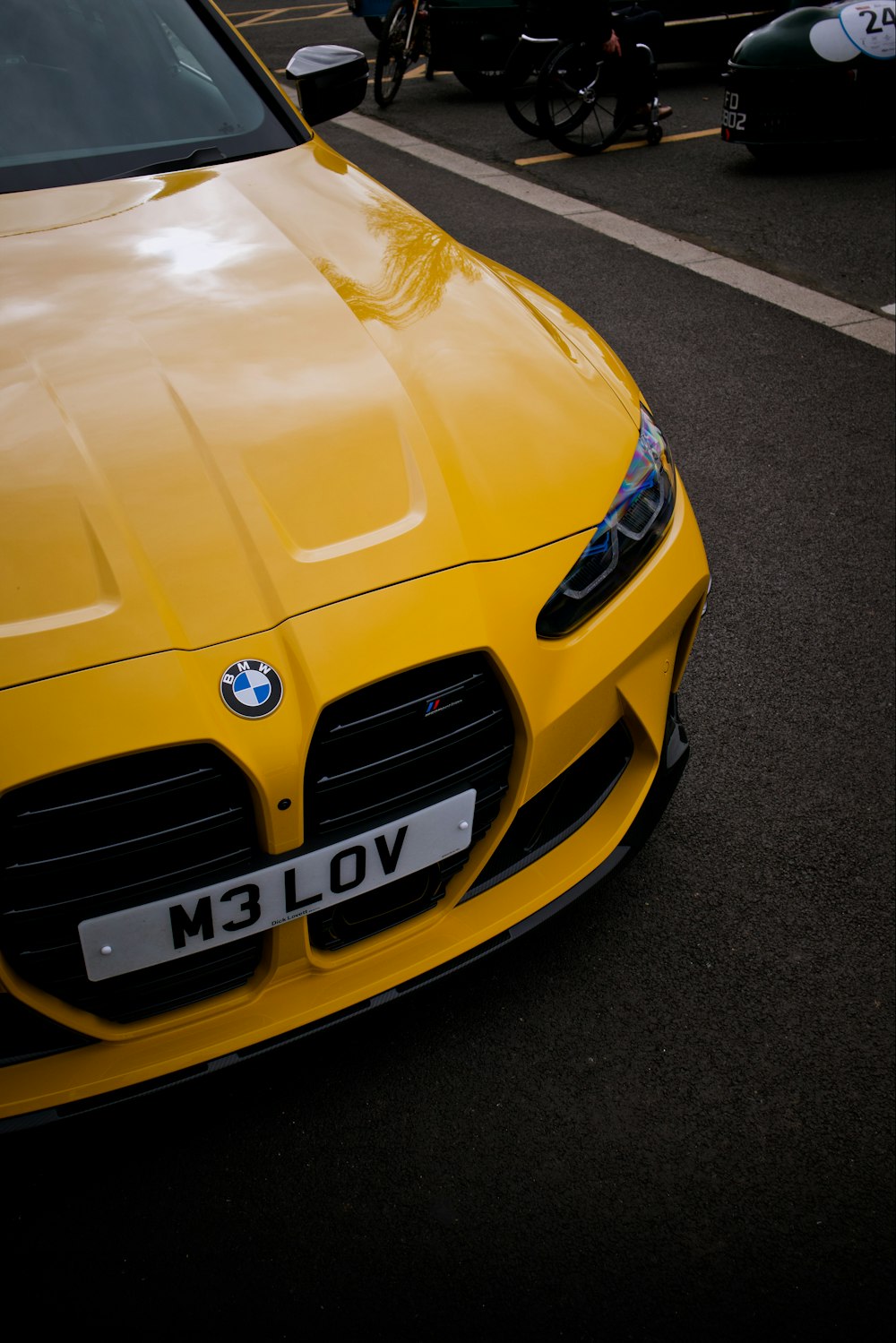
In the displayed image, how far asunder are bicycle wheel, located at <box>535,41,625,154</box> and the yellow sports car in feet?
21.2

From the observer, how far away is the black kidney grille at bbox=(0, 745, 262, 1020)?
51.1 inches

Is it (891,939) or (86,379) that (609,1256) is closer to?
(891,939)

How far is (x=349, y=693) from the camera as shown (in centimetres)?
140

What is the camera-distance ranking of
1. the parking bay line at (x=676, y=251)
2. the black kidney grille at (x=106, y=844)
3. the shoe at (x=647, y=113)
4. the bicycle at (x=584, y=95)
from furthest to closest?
the shoe at (x=647, y=113) < the bicycle at (x=584, y=95) < the parking bay line at (x=676, y=251) < the black kidney grille at (x=106, y=844)

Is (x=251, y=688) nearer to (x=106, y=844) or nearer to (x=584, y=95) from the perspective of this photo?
(x=106, y=844)

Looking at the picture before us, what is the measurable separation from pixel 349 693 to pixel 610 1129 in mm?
986

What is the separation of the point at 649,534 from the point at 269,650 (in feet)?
2.41

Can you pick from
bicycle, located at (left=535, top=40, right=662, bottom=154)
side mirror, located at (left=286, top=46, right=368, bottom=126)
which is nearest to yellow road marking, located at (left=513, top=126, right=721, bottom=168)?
bicycle, located at (left=535, top=40, right=662, bottom=154)

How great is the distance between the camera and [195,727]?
133cm

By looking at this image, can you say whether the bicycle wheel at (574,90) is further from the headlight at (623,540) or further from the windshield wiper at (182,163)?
the headlight at (623,540)

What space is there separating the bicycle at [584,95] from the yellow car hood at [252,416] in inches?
246

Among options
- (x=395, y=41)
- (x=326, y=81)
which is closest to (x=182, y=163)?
(x=326, y=81)

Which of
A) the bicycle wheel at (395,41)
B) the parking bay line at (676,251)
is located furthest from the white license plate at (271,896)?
the bicycle wheel at (395,41)

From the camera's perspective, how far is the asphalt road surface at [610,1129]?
1624 millimetres
